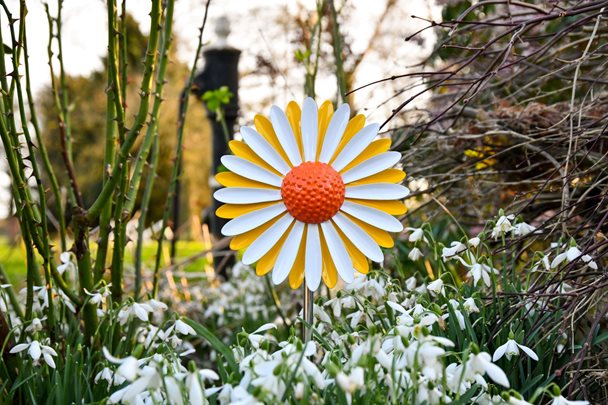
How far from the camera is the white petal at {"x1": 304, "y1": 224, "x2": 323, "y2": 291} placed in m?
1.30

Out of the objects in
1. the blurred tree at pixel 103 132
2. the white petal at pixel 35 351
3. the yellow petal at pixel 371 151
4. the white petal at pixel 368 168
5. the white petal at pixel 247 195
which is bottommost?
the white petal at pixel 35 351

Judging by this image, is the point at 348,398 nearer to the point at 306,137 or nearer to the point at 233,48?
the point at 306,137

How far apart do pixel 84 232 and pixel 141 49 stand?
14.6 m

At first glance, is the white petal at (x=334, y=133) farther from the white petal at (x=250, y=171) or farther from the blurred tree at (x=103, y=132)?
the blurred tree at (x=103, y=132)

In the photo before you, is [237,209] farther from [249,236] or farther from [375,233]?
[375,233]

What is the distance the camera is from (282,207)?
1.34 metres

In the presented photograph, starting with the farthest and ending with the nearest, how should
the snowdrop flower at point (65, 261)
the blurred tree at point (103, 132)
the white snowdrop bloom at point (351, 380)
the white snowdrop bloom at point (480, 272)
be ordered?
the blurred tree at point (103, 132), the snowdrop flower at point (65, 261), the white snowdrop bloom at point (480, 272), the white snowdrop bloom at point (351, 380)

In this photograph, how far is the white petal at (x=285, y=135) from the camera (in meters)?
1.36

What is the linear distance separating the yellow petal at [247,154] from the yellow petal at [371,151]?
5.8 inches

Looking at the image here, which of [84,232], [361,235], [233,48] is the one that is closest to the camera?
[361,235]

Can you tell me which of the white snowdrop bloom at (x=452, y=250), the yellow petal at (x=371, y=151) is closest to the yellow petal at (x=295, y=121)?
the yellow petal at (x=371, y=151)

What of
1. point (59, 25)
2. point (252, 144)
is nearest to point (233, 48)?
point (59, 25)

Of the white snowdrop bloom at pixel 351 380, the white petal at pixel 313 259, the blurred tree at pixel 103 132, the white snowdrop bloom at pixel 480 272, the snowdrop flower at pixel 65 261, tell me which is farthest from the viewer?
the blurred tree at pixel 103 132

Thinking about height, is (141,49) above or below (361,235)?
above
